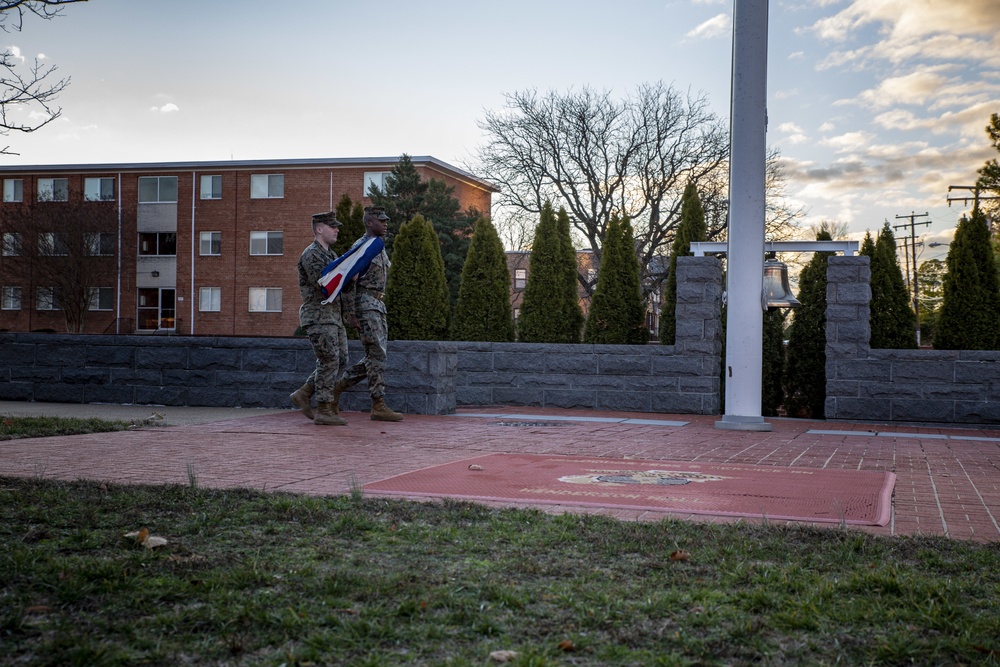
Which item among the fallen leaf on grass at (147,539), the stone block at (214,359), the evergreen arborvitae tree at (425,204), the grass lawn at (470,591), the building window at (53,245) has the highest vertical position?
the evergreen arborvitae tree at (425,204)

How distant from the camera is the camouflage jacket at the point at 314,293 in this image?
1067 centimetres

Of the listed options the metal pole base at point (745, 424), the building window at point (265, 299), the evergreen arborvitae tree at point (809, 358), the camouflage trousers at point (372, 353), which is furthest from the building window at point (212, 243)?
the metal pole base at point (745, 424)

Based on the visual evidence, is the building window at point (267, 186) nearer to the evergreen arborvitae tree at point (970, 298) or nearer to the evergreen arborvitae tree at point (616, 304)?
the evergreen arborvitae tree at point (616, 304)

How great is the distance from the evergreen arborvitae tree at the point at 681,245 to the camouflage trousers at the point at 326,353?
23.9ft

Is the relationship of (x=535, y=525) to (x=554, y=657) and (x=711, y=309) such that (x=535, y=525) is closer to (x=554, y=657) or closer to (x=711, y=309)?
(x=554, y=657)

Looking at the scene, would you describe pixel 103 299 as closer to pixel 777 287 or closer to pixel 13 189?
pixel 13 189

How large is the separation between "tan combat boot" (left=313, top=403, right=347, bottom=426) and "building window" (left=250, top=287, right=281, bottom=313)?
4090 centimetres

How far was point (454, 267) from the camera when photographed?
45844mm

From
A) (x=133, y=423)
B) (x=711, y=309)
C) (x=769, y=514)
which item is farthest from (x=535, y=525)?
(x=711, y=309)

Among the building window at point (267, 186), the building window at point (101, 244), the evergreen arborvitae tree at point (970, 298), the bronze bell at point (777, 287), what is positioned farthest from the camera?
the building window at point (101, 244)

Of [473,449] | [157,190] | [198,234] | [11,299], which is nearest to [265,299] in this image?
[198,234]

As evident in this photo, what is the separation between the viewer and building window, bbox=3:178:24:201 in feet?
176

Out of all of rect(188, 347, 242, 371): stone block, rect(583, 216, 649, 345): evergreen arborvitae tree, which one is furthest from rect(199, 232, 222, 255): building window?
rect(188, 347, 242, 371): stone block

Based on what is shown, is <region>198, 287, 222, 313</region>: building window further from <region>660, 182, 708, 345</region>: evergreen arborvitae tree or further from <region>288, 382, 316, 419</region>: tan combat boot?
<region>288, 382, 316, 419</region>: tan combat boot
